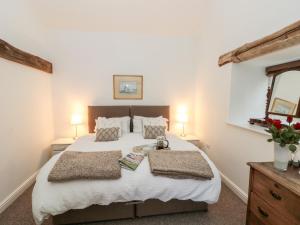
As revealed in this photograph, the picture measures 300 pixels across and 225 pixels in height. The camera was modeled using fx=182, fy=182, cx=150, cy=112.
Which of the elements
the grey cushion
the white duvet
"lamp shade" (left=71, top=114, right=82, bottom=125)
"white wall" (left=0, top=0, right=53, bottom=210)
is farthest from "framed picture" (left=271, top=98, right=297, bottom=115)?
"white wall" (left=0, top=0, right=53, bottom=210)

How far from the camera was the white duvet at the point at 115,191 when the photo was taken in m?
1.70

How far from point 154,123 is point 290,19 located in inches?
96.2

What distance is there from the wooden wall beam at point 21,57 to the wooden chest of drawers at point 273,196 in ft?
9.84

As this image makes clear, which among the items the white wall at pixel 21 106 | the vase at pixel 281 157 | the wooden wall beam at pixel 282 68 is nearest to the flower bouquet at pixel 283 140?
the vase at pixel 281 157

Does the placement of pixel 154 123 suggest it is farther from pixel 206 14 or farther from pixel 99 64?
pixel 206 14

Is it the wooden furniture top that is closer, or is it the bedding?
the wooden furniture top

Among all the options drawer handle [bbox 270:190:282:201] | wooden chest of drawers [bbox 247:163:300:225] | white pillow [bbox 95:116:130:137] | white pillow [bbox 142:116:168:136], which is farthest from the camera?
white pillow [bbox 142:116:168:136]

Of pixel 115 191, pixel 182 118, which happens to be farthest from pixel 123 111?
pixel 115 191

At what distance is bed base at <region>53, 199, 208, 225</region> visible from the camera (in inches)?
74.8

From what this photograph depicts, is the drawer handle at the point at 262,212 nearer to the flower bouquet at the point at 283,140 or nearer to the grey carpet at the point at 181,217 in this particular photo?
the flower bouquet at the point at 283,140

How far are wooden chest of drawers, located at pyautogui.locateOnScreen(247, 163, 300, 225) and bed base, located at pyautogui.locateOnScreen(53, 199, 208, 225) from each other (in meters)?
0.68

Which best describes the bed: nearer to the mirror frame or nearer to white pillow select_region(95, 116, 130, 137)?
white pillow select_region(95, 116, 130, 137)

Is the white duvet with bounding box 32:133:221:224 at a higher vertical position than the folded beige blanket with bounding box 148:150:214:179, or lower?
lower

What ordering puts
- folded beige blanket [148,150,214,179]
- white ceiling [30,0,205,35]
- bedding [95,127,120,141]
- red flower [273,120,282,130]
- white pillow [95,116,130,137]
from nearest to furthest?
red flower [273,120,282,130] → folded beige blanket [148,150,214,179] → bedding [95,127,120,141] → white ceiling [30,0,205,35] → white pillow [95,116,130,137]
